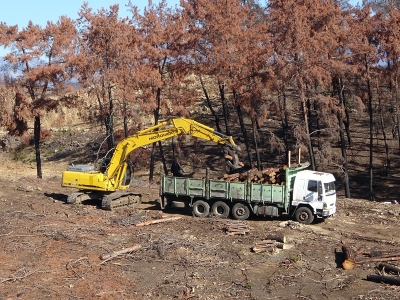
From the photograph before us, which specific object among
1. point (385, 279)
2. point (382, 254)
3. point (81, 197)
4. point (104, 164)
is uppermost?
point (104, 164)

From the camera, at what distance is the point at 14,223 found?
2314 cm

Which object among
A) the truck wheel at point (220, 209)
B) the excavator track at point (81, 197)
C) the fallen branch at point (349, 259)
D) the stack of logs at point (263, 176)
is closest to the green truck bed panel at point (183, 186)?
the truck wheel at point (220, 209)

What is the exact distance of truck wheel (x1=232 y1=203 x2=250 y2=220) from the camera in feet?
77.9

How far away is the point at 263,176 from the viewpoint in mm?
23906

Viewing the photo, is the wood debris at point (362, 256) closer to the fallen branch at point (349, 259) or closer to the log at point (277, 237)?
the fallen branch at point (349, 259)

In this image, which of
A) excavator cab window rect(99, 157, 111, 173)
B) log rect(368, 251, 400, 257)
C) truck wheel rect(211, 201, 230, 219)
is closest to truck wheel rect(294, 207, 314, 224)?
truck wheel rect(211, 201, 230, 219)

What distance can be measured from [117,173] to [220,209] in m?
5.54

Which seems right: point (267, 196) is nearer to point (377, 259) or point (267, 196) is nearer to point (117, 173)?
point (377, 259)

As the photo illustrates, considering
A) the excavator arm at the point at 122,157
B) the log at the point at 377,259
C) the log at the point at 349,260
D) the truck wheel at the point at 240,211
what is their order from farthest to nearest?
the excavator arm at the point at 122,157, the truck wheel at the point at 240,211, the log at the point at 377,259, the log at the point at 349,260

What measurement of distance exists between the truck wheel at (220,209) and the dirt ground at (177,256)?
82 centimetres

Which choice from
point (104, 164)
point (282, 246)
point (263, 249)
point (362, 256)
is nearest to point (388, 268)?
point (362, 256)

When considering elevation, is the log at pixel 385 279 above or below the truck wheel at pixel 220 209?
below

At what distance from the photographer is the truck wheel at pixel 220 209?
79.0ft

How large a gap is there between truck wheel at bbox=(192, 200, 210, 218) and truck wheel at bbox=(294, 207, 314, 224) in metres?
3.95
